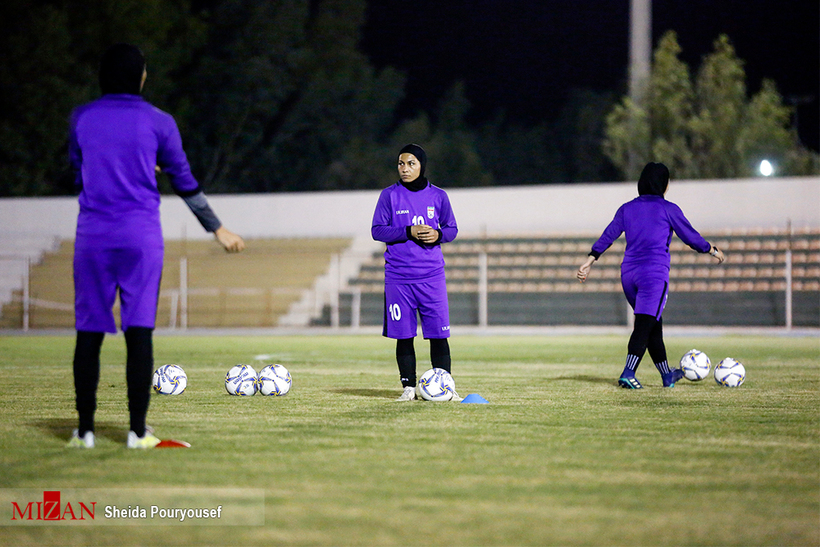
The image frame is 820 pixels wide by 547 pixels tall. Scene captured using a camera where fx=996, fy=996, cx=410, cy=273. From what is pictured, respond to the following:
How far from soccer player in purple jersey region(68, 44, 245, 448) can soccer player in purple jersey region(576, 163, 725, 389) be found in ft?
13.3

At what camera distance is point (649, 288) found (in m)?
7.93

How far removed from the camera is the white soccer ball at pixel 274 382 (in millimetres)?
7449

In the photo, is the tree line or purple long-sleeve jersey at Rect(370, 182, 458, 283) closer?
purple long-sleeve jersey at Rect(370, 182, 458, 283)

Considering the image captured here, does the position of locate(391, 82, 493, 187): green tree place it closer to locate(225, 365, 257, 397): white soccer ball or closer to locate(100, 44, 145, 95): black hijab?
locate(225, 365, 257, 397): white soccer ball

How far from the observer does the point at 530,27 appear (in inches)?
2188

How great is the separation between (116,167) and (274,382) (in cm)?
311

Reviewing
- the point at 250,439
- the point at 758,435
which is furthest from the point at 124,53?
the point at 758,435

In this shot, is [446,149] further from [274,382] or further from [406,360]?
[406,360]

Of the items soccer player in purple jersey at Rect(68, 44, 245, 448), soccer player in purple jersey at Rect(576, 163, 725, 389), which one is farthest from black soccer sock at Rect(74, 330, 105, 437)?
soccer player in purple jersey at Rect(576, 163, 725, 389)

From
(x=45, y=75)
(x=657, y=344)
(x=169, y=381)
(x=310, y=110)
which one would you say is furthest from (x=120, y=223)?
(x=310, y=110)

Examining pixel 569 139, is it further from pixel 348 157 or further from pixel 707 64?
pixel 707 64

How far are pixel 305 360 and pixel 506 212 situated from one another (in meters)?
12.9

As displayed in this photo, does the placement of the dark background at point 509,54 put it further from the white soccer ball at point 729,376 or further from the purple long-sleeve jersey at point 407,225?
the purple long-sleeve jersey at point 407,225

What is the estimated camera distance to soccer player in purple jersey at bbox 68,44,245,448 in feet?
15.3
